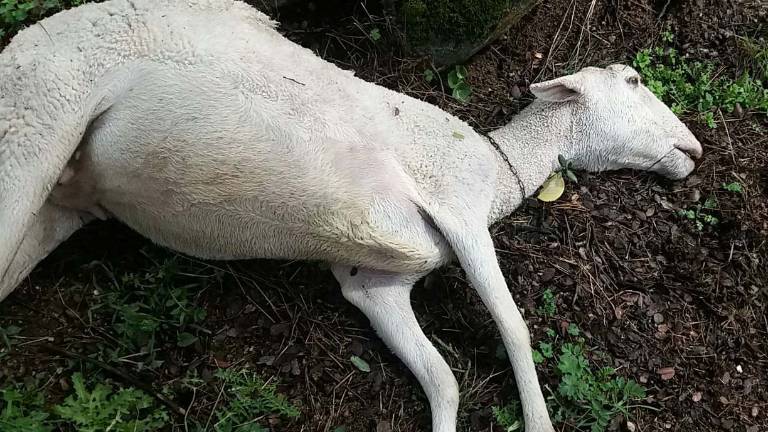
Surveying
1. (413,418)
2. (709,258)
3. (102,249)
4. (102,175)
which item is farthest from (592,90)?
(102,249)

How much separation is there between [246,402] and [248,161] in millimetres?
1155

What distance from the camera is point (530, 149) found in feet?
10.9

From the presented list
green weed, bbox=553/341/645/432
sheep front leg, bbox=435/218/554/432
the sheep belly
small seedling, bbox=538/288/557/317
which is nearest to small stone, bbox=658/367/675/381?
green weed, bbox=553/341/645/432

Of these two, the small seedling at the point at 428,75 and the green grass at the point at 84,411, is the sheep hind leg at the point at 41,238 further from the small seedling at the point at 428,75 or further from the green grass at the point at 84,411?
the small seedling at the point at 428,75

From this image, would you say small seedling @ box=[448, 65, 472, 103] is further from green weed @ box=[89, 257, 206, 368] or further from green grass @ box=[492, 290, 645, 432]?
green weed @ box=[89, 257, 206, 368]

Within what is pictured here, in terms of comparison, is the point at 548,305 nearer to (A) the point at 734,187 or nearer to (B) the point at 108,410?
(A) the point at 734,187

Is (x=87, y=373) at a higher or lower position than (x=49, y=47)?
lower

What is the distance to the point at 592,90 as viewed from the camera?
3373mm

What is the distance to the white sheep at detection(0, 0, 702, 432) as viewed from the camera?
8.61 ft

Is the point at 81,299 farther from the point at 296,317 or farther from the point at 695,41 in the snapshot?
the point at 695,41

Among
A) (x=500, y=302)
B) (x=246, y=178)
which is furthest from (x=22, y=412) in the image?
(x=500, y=302)

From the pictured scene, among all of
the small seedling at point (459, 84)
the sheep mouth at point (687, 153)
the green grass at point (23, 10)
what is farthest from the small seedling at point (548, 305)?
the green grass at point (23, 10)

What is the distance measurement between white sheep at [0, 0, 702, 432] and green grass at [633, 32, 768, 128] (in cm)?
100

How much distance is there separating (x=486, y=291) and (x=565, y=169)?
0.91 meters
